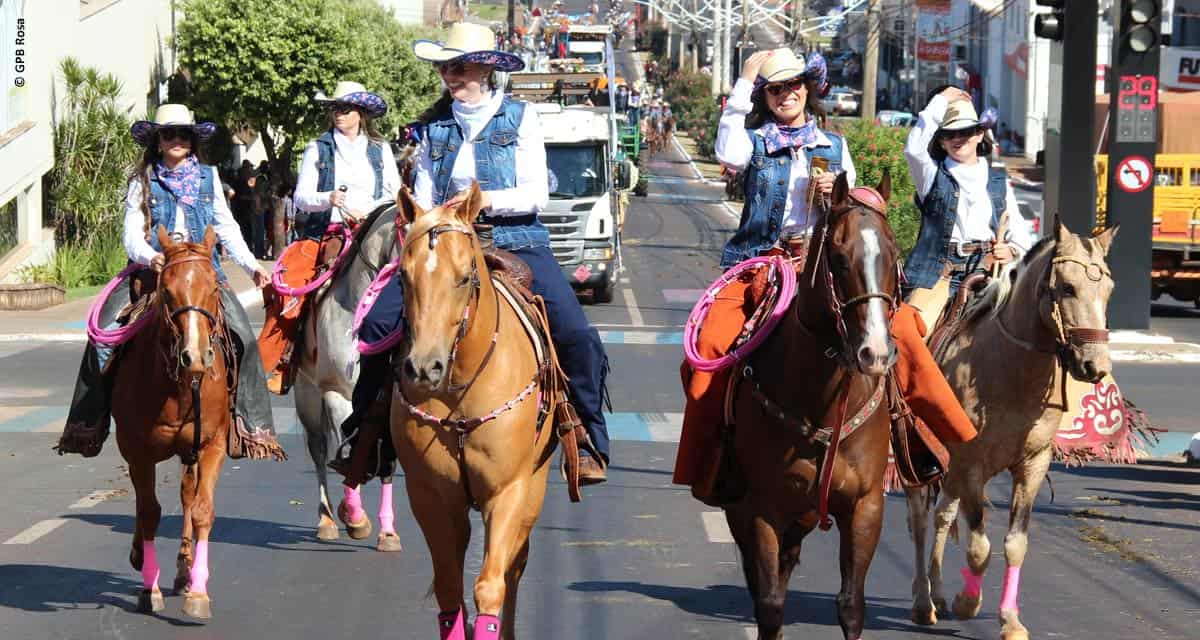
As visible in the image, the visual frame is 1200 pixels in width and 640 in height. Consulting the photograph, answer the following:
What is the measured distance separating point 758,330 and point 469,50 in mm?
1959

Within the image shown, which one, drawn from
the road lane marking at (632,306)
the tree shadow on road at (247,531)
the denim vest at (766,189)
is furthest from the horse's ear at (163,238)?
the road lane marking at (632,306)

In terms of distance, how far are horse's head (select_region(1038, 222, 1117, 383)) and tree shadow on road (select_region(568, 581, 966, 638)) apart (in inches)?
60.7

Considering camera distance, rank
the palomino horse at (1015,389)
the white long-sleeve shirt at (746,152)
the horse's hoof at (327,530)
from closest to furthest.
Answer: the white long-sleeve shirt at (746,152) < the palomino horse at (1015,389) < the horse's hoof at (327,530)

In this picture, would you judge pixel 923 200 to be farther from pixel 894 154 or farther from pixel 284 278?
pixel 894 154

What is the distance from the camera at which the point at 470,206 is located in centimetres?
689

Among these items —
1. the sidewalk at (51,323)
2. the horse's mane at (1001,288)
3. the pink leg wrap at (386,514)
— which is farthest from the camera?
the sidewalk at (51,323)

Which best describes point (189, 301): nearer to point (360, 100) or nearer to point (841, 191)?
point (360, 100)

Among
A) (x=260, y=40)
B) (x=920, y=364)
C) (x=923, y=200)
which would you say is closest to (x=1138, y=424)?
(x=923, y=200)

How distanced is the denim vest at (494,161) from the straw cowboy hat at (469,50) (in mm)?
231

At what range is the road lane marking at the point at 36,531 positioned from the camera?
36.5 feet

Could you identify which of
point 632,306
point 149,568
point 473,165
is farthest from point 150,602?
point 632,306

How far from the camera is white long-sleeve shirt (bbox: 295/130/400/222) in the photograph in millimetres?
11734

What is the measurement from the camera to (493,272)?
758 cm

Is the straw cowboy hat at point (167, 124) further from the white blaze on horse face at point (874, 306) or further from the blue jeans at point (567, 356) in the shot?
the white blaze on horse face at point (874, 306)
